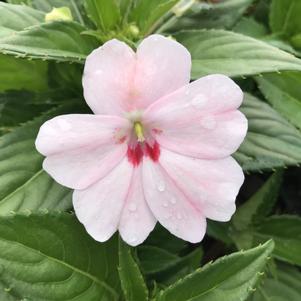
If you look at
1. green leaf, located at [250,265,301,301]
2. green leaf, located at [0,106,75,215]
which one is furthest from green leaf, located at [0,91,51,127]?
green leaf, located at [250,265,301,301]

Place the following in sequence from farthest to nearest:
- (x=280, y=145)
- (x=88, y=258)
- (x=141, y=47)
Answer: (x=280, y=145), (x=88, y=258), (x=141, y=47)

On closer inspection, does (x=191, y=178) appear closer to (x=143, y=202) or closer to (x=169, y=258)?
(x=143, y=202)

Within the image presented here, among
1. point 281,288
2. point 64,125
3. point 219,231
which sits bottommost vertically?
point 281,288

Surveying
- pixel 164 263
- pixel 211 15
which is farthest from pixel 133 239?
pixel 211 15

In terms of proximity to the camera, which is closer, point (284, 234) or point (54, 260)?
point (54, 260)

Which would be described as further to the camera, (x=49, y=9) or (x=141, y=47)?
(x=49, y=9)

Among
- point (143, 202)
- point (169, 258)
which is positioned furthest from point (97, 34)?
point (169, 258)

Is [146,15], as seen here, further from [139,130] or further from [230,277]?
[230,277]
